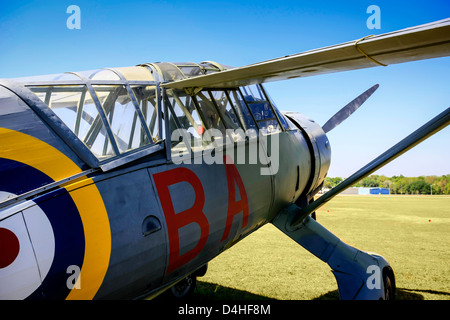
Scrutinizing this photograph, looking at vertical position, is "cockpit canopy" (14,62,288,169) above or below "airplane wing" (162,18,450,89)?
below

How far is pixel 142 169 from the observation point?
3.10m

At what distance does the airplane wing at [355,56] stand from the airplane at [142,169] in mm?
15

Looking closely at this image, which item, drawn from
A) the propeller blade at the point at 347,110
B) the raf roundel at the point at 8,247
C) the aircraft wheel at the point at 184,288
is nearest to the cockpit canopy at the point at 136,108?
the raf roundel at the point at 8,247

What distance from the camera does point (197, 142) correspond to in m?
4.06

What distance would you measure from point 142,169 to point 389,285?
5.17 metres

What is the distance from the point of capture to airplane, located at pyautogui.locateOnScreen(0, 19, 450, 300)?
236 centimetres

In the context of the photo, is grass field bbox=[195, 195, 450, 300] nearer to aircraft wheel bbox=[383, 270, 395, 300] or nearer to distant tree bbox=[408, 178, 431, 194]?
aircraft wheel bbox=[383, 270, 395, 300]

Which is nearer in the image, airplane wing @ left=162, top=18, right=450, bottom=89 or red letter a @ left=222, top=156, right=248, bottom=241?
airplane wing @ left=162, top=18, right=450, bottom=89

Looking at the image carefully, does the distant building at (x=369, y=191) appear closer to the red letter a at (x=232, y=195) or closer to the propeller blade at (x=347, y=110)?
the propeller blade at (x=347, y=110)

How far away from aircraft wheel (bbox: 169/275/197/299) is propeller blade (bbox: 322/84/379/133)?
189 inches

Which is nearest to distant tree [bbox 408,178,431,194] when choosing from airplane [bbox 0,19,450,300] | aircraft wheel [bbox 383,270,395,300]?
aircraft wheel [bbox 383,270,395,300]
